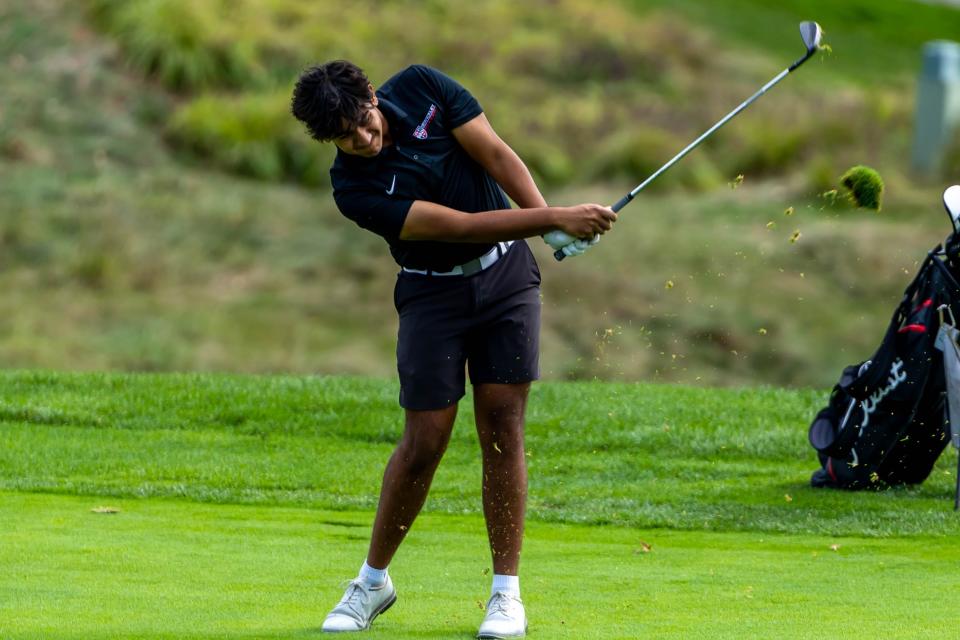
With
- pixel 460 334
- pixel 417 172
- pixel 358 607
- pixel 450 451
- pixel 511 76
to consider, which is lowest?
pixel 450 451

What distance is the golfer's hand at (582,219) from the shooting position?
4.38 meters

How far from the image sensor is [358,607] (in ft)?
15.0

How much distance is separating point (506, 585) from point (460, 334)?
2.30ft

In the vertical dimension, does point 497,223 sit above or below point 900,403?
above

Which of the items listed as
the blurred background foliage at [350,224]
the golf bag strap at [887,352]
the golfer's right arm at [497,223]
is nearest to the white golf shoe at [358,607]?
the golfer's right arm at [497,223]

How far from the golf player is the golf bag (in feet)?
8.34

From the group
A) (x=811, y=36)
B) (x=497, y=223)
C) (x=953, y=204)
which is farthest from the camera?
(x=953, y=204)

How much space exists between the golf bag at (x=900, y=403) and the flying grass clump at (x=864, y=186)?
4.39ft

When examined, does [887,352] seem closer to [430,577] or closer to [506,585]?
[430,577]

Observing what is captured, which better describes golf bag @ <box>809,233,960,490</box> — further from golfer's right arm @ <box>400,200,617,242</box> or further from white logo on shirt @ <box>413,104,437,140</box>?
white logo on shirt @ <box>413,104,437,140</box>

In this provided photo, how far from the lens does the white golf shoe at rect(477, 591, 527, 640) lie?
14.4 ft

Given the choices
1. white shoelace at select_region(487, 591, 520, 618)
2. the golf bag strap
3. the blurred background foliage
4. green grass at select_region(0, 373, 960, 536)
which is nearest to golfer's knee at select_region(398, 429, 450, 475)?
white shoelace at select_region(487, 591, 520, 618)

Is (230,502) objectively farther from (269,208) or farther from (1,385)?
(269,208)

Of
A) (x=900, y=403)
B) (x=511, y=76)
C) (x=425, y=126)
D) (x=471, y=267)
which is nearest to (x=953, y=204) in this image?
(x=900, y=403)
